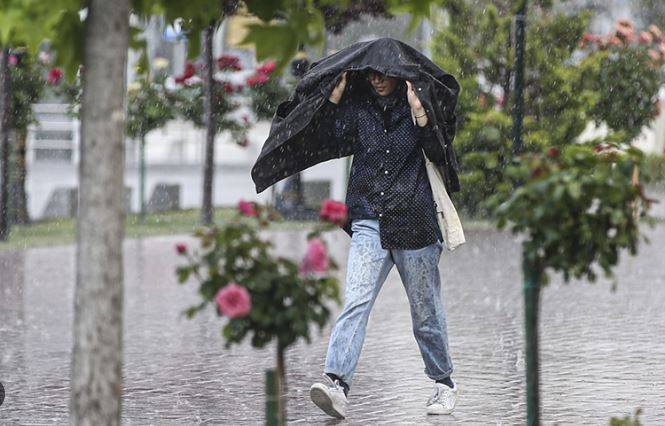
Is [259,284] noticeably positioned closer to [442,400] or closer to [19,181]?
[442,400]

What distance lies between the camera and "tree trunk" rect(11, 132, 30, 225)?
2034 centimetres

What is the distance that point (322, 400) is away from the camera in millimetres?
7457

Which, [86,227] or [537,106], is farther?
[537,106]

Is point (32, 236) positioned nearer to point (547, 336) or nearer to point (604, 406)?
point (547, 336)

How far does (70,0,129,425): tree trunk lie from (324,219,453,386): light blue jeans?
2994 millimetres

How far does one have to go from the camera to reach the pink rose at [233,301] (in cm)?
484

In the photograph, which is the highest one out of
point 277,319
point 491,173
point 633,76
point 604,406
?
point 633,76

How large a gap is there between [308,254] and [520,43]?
39.2 feet

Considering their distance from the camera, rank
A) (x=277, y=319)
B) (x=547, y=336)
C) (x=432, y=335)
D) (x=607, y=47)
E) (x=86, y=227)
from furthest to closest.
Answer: (x=607, y=47)
(x=547, y=336)
(x=432, y=335)
(x=277, y=319)
(x=86, y=227)

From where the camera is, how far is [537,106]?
72.2 feet

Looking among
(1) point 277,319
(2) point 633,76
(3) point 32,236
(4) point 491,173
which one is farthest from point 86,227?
(2) point 633,76

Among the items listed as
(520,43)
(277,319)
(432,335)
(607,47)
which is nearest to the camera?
(277,319)

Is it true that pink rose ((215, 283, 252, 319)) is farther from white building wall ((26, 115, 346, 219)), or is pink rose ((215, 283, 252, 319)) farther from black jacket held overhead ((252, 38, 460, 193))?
white building wall ((26, 115, 346, 219))

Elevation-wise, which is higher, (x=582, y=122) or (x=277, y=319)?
(x=582, y=122)
